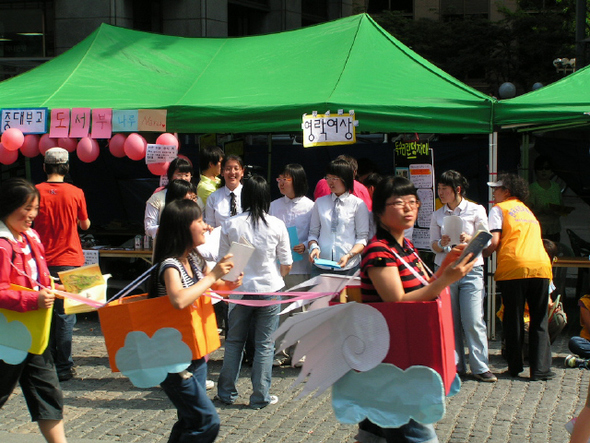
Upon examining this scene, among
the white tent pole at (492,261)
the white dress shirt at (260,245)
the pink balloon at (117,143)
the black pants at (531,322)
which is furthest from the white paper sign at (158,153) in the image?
the black pants at (531,322)

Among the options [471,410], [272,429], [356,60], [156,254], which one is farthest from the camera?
[356,60]

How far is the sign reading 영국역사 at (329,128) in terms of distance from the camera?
7.24 m

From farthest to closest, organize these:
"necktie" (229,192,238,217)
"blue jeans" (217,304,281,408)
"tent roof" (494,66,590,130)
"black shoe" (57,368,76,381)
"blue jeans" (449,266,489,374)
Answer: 1. "tent roof" (494,66,590,130)
2. "necktie" (229,192,238,217)
3. "black shoe" (57,368,76,381)
4. "blue jeans" (449,266,489,374)
5. "blue jeans" (217,304,281,408)

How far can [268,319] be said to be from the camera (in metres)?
5.55

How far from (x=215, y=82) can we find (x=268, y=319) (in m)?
4.12

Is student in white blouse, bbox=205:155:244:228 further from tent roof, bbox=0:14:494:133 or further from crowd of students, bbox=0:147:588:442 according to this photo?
tent roof, bbox=0:14:494:133

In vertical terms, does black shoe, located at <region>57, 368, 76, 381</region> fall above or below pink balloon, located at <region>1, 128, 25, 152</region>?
below

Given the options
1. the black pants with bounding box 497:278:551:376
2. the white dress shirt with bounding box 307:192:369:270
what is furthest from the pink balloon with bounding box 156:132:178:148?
the black pants with bounding box 497:278:551:376

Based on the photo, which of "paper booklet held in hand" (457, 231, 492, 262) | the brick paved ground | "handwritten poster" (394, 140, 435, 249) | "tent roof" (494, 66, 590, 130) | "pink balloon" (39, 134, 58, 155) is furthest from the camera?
"pink balloon" (39, 134, 58, 155)

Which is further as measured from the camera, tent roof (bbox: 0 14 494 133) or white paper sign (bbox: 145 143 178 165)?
white paper sign (bbox: 145 143 178 165)

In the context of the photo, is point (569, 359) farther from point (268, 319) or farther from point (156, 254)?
point (156, 254)

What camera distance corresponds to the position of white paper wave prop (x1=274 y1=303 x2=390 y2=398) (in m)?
3.33

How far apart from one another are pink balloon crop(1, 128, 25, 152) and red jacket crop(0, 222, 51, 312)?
444 cm

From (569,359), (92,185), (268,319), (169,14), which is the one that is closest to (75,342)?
(268,319)
